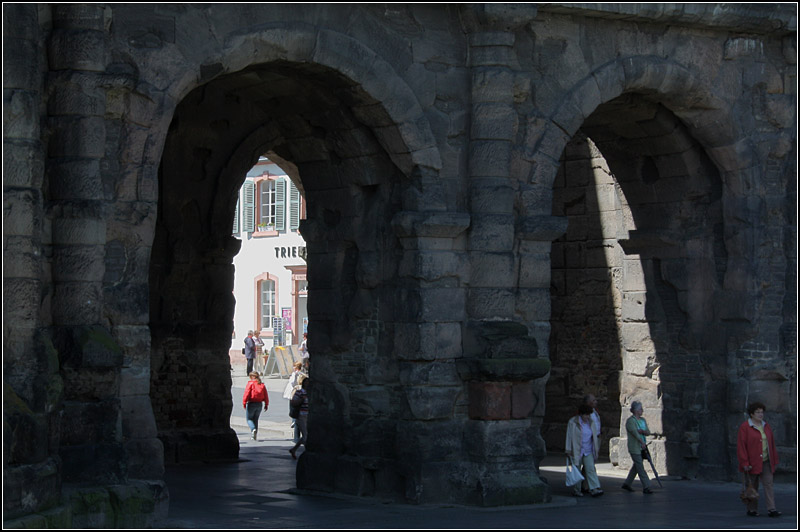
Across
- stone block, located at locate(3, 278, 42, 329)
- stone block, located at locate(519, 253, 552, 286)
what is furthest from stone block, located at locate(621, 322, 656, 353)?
stone block, located at locate(3, 278, 42, 329)

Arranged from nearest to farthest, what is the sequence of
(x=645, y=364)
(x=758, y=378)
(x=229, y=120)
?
(x=758, y=378) → (x=645, y=364) → (x=229, y=120)

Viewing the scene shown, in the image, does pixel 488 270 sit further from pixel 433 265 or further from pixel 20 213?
pixel 20 213

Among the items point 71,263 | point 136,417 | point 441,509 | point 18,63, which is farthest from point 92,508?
point 441,509

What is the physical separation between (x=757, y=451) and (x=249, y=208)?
26025 millimetres

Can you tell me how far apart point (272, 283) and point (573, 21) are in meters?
23.6

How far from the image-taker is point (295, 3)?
12.1 meters

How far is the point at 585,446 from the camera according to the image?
13672 millimetres

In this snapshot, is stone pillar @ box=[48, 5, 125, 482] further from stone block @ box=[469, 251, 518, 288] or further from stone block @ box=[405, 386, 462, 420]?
stone block @ box=[469, 251, 518, 288]

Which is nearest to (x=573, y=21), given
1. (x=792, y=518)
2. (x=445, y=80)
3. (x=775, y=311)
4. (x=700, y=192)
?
(x=445, y=80)

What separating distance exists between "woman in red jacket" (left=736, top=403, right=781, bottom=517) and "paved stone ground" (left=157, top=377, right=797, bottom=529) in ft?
1.11

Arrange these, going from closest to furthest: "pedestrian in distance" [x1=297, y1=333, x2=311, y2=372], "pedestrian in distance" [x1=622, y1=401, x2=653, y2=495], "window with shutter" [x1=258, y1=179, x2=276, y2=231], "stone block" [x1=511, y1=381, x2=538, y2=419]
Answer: "stone block" [x1=511, y1=381, x2=538, y2=419] < "pedestrian in distance" [x1=622, y1=401, x2=653, y2=495] < "pedestrian in distance" [x1=297, y1=333, x2=311, y2=372] < "window with shutter" [x1=258, y1=179, x2=276, y2=231]

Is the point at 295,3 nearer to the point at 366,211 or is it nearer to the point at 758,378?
the point at 366,211

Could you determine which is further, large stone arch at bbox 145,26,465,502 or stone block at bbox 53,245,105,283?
large stone arch at bbox 145,26,465,502

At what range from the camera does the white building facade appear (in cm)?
3547
